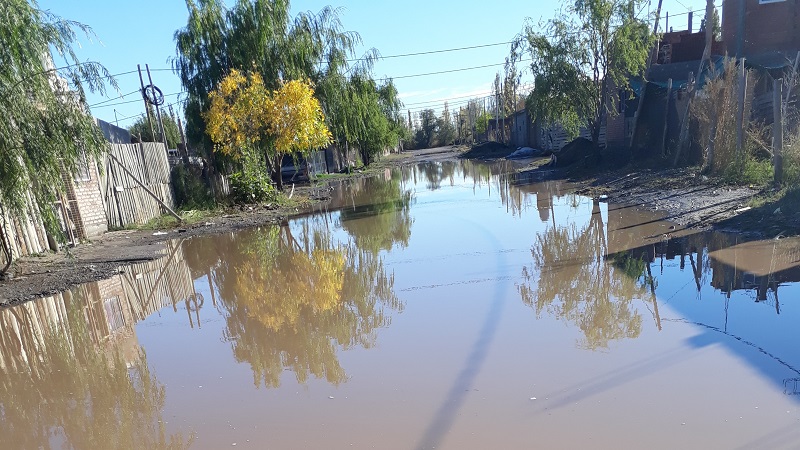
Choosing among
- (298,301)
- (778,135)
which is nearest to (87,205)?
(298,301)

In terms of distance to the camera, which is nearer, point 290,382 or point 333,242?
point 290,382

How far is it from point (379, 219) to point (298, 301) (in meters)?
6.82

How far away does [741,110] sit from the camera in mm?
11219

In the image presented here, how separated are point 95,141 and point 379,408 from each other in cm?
698

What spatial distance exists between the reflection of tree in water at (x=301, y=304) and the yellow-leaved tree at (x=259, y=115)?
6178 millimetres

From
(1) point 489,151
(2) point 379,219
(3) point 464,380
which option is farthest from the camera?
(1) point 489,151

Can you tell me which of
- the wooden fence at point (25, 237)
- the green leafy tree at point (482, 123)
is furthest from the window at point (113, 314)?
the green leafy tree at point (482, 123)

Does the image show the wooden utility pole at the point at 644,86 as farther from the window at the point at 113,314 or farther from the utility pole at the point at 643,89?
the window at the point at 113,314

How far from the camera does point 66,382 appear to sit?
4.88m

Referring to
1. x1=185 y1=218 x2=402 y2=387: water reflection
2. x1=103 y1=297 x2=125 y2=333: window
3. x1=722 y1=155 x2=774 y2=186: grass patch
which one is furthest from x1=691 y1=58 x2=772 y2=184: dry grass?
x1=103 y1=297 x2=125 y2=333: window

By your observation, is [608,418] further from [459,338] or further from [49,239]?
[49,239]

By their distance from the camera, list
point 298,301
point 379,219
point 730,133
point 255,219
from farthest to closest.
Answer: point 255,219
point 379,219
point 730,133
point 298,301

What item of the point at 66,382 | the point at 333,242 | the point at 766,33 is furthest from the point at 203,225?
the point at 766,33

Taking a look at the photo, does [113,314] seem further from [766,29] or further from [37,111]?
[766,29]
